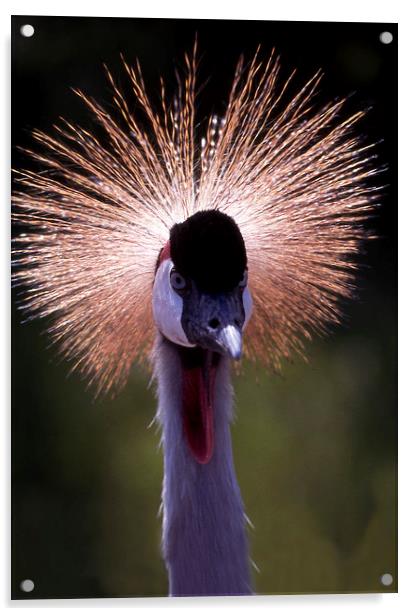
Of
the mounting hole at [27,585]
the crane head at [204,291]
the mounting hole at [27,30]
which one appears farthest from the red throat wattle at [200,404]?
the mounting hole at [27,30]

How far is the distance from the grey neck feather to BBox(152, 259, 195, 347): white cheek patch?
0.19 feet

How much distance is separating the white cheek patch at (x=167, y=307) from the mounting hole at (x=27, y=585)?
0.64m

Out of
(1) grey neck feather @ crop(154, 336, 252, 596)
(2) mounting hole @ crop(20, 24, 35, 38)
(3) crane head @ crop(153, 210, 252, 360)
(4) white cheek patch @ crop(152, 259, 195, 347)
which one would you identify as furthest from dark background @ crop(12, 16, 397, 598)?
(3) crane head @ crop(153, 210, 252, 360)

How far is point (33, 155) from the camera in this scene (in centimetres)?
198

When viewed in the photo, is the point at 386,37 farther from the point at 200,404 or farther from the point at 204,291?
the point at 200,404

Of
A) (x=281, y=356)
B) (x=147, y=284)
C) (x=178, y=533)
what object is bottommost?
(x=178, y=533)

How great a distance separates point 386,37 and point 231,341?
0.90 m

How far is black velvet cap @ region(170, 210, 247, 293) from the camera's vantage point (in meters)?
1.70

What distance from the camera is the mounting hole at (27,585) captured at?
77.5 inches

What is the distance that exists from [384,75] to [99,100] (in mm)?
667

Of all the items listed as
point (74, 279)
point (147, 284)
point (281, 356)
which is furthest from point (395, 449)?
point (74, 279)

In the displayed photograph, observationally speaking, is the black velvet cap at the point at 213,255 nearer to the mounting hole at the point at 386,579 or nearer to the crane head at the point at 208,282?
the crane head at the point at 208,282

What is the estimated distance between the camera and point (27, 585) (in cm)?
197
